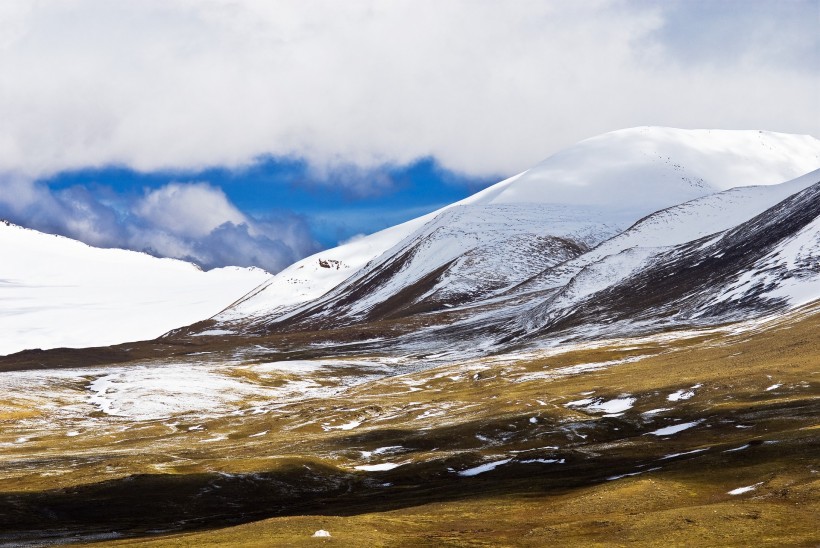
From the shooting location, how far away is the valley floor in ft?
184

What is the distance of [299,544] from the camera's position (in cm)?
5184

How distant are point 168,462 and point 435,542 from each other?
58.9 metres

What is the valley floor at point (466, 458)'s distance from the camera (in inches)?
2213

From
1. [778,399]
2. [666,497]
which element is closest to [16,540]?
[666,497]

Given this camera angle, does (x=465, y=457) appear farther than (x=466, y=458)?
Yes

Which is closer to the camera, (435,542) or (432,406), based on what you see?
(435,542)

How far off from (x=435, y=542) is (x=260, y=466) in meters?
44.8

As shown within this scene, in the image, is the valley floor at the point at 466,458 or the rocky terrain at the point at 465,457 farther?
the rocky terrain at the point at 465,457

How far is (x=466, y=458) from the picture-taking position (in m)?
95.6

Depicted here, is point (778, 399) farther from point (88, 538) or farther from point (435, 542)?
point (88, 538)

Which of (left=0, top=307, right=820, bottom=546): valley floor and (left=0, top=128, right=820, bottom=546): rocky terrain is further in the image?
(left=0, top=128, right=820, bottom=546): rocky terrain

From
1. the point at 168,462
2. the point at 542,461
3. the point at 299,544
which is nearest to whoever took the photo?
the point at 299,544

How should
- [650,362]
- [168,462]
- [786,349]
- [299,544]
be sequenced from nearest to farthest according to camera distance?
1. [299,544]
2. [168,462]
3. [786,349]
4. [650,362]

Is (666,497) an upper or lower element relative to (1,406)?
lower
